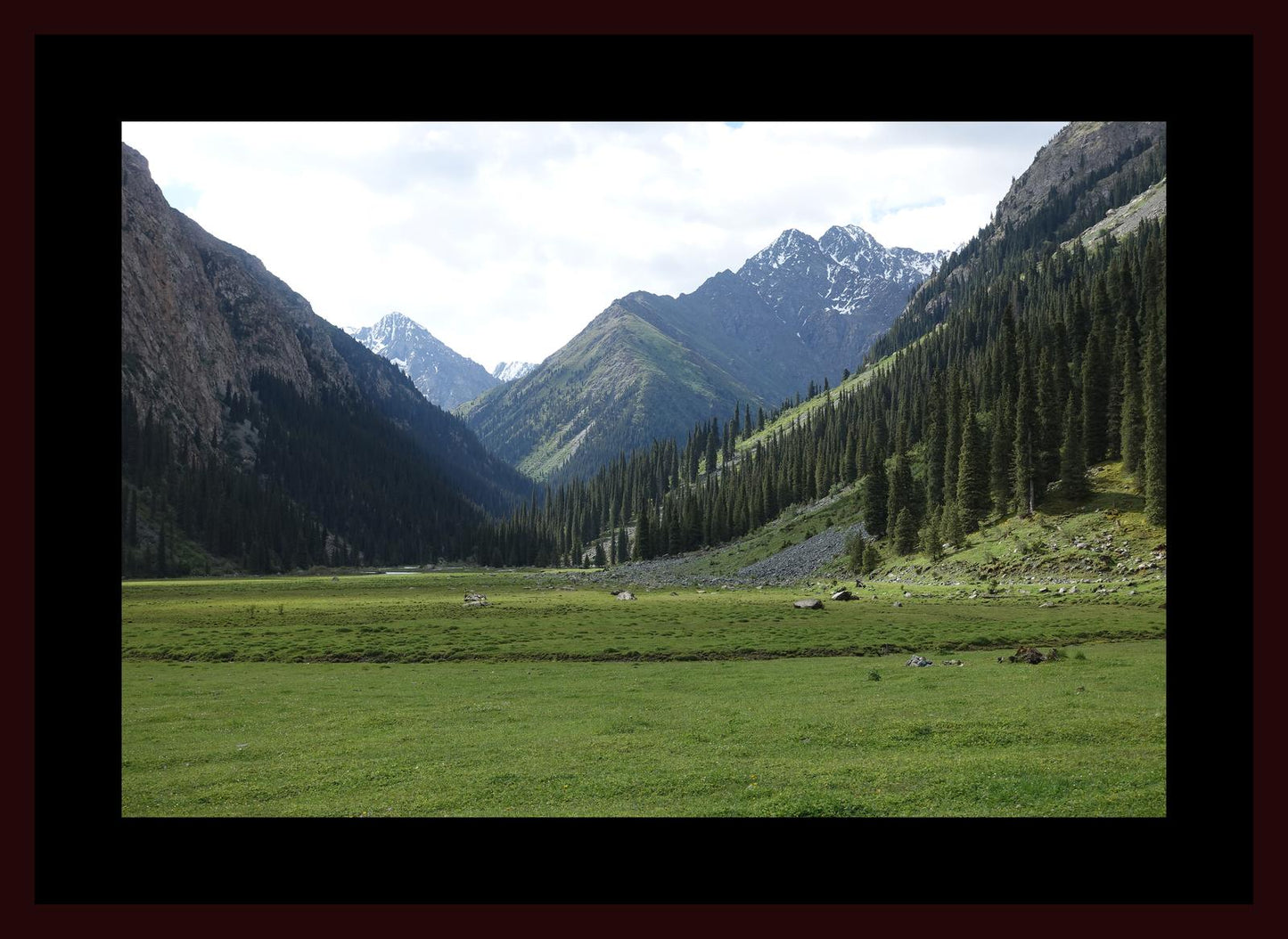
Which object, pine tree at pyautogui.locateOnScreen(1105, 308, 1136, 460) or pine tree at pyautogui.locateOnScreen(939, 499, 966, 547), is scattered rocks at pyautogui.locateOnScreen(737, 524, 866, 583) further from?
pine tree at pyautogui.locateOnScreen(1105, 308, 1136, 460)

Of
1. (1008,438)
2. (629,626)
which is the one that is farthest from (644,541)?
(629,626)

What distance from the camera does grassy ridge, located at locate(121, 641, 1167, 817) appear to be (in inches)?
484

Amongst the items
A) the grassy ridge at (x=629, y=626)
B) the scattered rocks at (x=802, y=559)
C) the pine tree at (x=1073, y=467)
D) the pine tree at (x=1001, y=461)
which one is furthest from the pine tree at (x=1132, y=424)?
the scattered rocks at (x=802, y=559)

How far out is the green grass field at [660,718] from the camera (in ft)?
41.4

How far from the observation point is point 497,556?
7766 inches

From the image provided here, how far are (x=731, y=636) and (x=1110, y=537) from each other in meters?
39.4

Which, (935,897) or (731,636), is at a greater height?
(935,897)

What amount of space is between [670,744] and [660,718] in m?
3.43

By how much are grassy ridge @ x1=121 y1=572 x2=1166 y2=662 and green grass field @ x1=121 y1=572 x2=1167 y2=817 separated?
0.33 meters

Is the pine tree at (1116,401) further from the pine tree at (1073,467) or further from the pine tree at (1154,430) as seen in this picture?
the pine tree at (1154,430)
